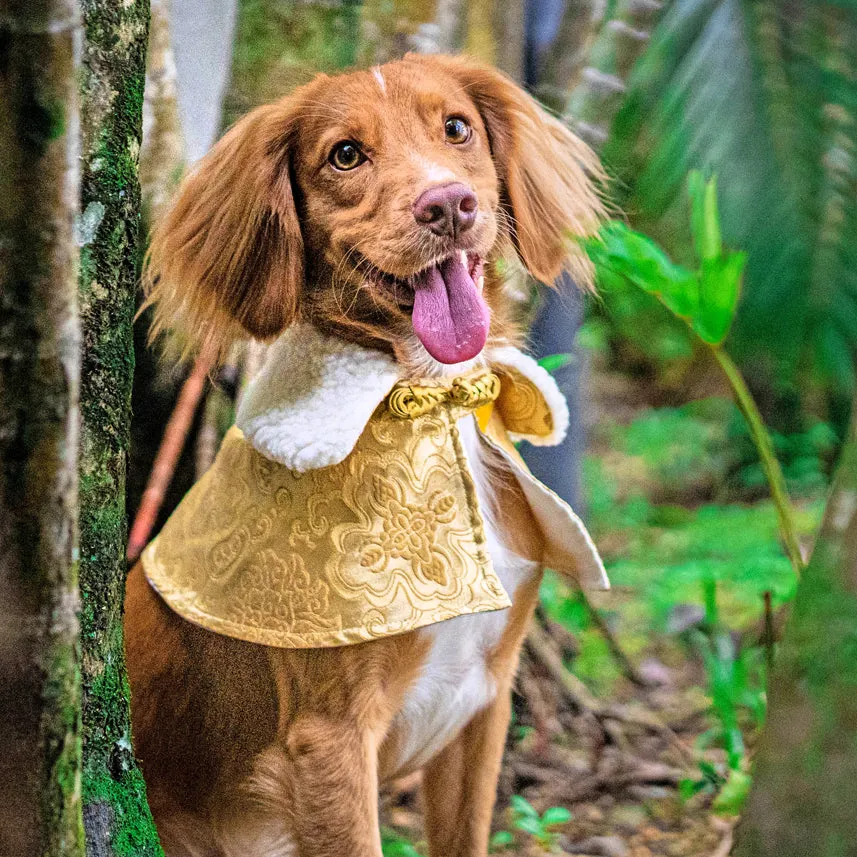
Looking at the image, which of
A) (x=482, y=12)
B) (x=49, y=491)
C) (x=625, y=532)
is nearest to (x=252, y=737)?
(x=49, y=491)

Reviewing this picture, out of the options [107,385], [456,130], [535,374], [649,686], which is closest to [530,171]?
[456,130]

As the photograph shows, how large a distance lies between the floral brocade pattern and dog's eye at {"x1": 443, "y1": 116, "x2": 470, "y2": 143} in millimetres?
471

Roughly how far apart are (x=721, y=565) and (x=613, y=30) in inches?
86.5

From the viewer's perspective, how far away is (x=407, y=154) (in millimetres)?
1733

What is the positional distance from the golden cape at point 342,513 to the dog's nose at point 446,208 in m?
0.27

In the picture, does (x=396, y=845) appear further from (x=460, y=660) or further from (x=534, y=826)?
(x=460, y=660)

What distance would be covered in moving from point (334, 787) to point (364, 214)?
954 millimetres

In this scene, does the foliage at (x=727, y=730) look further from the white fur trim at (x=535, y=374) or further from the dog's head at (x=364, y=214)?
the dog's head at (x=364, y=214)

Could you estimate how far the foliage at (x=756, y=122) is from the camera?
270 cm

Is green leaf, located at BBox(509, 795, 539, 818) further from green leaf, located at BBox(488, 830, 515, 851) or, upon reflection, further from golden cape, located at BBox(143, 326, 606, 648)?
golden cape, located at BBox(143, 326, 606, 648)

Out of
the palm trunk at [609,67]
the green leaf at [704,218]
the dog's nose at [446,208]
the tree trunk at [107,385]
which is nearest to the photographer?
the tree trunk at [107,385]

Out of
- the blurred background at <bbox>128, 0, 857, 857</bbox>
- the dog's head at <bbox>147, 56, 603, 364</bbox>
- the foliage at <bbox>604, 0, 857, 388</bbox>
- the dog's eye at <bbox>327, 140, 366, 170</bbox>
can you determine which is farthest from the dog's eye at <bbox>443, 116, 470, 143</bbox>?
the foliage at <bbox>604, 0, 857, 388</bbox>

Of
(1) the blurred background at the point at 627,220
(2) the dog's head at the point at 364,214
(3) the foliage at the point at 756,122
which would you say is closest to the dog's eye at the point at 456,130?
(2) the dog's head at the point at 364,214

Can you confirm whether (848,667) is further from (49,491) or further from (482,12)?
(482,12)
